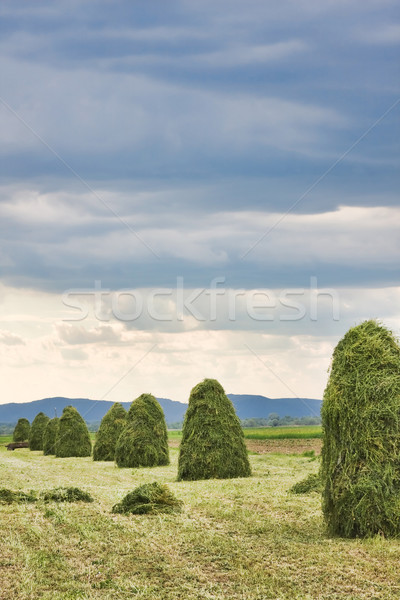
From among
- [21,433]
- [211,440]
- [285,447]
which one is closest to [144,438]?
[211,440]

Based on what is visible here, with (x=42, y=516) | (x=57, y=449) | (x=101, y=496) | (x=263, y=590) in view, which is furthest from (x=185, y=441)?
(x=57, y=449)

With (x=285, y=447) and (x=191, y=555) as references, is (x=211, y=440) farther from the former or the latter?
(x=285, y=447)

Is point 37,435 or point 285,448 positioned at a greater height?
point 37,435

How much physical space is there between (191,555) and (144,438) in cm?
2385

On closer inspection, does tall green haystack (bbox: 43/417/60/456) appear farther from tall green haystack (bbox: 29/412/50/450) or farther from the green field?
the green field

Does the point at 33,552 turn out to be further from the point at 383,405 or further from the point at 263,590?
the point at 383,405

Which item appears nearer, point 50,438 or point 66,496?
point 66,496

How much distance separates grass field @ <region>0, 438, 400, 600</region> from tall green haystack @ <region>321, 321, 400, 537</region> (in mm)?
552

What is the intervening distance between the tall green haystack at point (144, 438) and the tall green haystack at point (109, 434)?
Answer: 6.28 m

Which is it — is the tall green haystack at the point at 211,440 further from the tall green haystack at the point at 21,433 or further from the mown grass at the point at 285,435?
the tall green haystack at the point at 21,433

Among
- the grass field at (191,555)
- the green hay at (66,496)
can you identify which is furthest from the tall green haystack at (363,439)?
the green hay at (66,496)

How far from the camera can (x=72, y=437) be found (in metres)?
49.0

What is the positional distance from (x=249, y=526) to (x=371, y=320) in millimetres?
5366

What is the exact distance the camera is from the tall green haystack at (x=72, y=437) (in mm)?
48594
